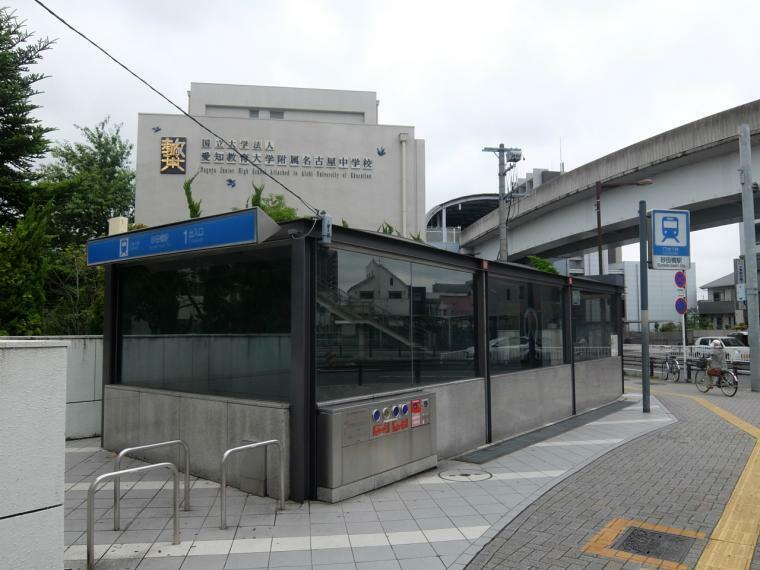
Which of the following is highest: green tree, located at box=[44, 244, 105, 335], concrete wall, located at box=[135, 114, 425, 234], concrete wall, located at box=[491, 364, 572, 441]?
concrete wall, located at box=[135, 114, 425, 234]

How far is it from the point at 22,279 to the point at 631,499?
11162 mm

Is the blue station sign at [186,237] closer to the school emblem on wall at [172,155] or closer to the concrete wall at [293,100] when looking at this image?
the school emblem on wall at [172,155]

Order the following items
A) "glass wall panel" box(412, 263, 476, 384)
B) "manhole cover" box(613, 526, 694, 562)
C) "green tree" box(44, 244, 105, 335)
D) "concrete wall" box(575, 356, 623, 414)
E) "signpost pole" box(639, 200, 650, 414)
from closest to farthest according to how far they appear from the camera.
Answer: "manhole cover" box(613, 526, 694, 562), "glass wall panel" box(412, 263, 476, 384), "green tree" box(44, 244, 105, 335), "signpost pole" box(639, 200, 650, 414), "concrete wall" box(575, 356, 623, 414)

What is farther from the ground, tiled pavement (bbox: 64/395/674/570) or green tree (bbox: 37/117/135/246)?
green tree (bbox: 37/117/135/246)

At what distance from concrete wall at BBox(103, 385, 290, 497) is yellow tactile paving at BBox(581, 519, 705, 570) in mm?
3135

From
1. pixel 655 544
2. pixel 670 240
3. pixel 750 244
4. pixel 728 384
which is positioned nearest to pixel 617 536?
pixel 655 544

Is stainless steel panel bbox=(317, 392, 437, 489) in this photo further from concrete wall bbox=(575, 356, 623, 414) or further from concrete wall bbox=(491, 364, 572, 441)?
concrete wall bbox=(575, 356, 623, 414)

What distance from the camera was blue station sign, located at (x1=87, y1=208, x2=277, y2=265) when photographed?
19.3 ft

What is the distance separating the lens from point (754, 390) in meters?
17.5

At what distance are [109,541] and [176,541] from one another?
0.64 meters

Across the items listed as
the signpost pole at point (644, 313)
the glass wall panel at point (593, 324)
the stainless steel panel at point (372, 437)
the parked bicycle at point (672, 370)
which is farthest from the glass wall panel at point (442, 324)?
the parked bicycle at point (672, 370)

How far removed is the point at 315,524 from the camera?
17.4 ft

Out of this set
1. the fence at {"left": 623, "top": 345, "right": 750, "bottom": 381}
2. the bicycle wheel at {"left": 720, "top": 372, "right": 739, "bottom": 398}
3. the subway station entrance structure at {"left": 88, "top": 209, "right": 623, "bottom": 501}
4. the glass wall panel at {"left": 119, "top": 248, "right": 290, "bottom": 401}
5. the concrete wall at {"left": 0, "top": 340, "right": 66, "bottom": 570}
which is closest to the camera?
the concrete wall at {"left": 0, "top": 340, "right": 66, "bottom": 570}

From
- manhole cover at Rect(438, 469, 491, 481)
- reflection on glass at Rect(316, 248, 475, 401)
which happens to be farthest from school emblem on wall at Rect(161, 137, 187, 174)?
manhole cover at Rect(438, 469, 491, 481)
